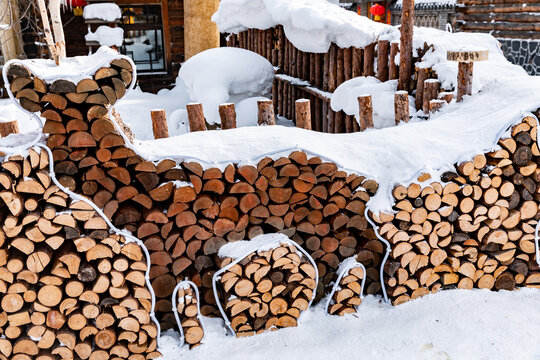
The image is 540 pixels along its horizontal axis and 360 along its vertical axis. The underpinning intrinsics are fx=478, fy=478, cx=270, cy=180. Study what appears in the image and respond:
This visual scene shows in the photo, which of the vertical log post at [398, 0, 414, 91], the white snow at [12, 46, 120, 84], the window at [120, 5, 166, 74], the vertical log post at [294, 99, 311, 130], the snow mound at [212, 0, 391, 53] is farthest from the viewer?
the window at [120, 5, 166, 74]

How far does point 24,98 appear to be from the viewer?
278 centimetres

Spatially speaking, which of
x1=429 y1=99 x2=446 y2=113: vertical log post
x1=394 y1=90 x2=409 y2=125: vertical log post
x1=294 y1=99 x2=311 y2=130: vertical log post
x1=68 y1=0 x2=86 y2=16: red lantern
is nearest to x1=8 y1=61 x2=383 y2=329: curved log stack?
x1=294 y1=99 x2=311 y2=130: vertical log post

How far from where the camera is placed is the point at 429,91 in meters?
4.72

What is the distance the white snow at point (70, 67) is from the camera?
2.79 meters

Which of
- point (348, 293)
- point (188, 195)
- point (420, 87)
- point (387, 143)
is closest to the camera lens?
point (188, 195)

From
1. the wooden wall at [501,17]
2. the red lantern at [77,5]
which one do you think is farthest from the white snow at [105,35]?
the wooden wall at [501,17]

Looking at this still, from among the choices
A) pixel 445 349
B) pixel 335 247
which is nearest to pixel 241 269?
pixel 335 247

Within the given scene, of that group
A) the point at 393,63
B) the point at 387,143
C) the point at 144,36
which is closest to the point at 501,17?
the point at 393,63

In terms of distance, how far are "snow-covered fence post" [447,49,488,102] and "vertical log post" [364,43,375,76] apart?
1.88 metres

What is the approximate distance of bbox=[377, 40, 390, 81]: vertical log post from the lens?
226 inches

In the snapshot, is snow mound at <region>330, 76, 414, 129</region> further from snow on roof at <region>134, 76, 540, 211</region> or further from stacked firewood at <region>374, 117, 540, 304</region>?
stacked firewood at <region>374, 117, 540, 304</region>

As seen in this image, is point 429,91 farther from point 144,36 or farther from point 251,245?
point 144,36

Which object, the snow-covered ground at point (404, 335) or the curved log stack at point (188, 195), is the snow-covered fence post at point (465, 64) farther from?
the snow-covered ground at point (404, 335)

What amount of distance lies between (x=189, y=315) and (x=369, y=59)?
415 centimetres
